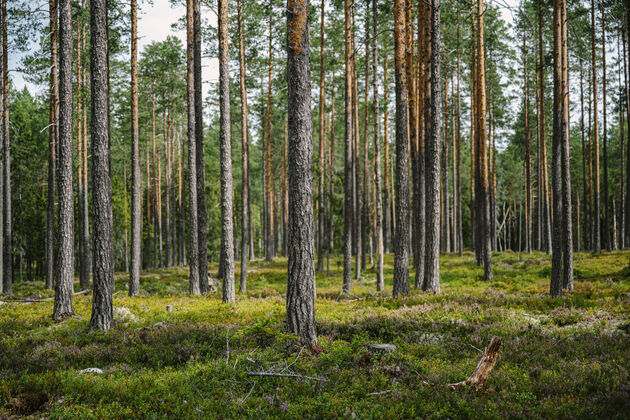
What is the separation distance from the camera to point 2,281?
1933 centimetres

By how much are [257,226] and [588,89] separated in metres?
47.9

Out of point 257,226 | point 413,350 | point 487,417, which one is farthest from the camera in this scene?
point 257,226

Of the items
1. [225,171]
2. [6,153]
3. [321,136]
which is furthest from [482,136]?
[6,153]

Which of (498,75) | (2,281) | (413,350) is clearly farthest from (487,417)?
(498,75)

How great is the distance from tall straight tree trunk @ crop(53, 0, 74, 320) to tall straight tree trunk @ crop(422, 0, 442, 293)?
36.9ft

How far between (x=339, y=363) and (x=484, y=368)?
2.36 meters

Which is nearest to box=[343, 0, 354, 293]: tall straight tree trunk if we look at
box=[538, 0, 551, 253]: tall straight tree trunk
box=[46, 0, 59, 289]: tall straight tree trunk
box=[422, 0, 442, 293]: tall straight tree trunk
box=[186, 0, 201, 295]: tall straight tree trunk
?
box=[422, 0, 442, 293]: tall straight tree trunk

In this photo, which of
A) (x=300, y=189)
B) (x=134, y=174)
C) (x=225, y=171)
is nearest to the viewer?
(x=300, y=189)

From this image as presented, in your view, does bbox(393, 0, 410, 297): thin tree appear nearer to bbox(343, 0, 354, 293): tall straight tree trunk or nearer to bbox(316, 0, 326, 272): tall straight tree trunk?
bbox(343, 0, 354, 293): tall straight tree trunk

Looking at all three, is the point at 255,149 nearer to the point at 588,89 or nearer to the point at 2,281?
the point at 2,281

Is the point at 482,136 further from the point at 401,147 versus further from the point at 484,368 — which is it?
the point at 484,368

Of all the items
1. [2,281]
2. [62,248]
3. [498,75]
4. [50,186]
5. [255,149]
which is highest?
[498,75]

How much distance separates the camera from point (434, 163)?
1273 centimetres

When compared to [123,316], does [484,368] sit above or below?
above
